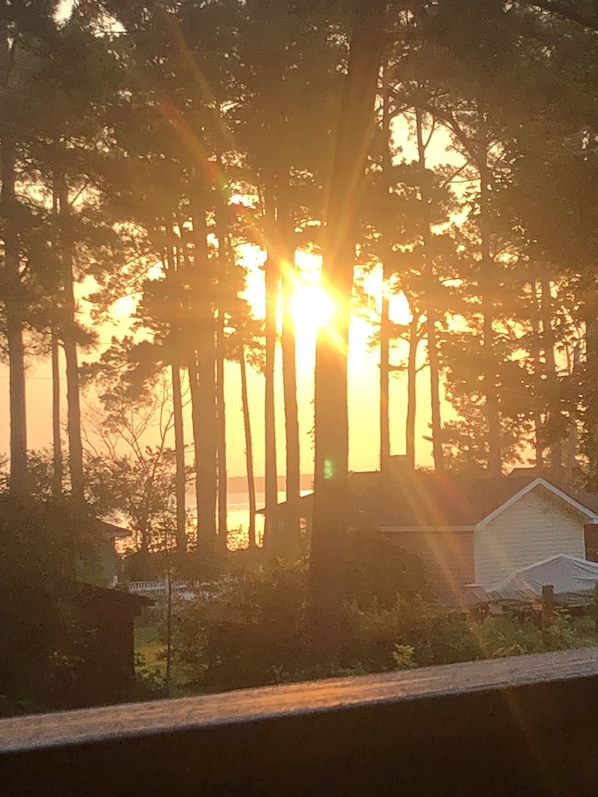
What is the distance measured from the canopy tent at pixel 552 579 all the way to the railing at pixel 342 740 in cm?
2194

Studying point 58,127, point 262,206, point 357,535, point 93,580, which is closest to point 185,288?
point 262,206

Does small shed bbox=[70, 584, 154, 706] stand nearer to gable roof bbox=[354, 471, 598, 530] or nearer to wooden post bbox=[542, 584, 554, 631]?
wooden post bbox=[542, 584, 554, 631]

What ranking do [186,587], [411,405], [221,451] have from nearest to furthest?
[186,587]
[411,405]
[221,451]

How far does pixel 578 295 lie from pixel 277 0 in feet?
23.1

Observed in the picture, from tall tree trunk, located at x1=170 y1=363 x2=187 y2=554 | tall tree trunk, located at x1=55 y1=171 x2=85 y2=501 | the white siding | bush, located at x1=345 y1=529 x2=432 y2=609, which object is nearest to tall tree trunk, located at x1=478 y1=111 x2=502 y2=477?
the white siding

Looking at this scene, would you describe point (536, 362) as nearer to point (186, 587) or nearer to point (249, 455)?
point (186, 587)

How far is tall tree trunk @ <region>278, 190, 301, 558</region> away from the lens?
76.6 feet

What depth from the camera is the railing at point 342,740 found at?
1.04 m

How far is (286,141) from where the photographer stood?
18109 millimetres

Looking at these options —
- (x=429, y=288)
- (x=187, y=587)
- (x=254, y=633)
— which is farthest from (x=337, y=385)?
(x=429, y=288)

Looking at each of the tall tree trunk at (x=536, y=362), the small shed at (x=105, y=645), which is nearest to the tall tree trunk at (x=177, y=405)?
the small shed at (x=105, y=645)

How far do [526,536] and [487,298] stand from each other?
654 cm

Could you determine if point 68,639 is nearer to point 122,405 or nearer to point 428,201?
point 428,201

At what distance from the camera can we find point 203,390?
32312 mm
